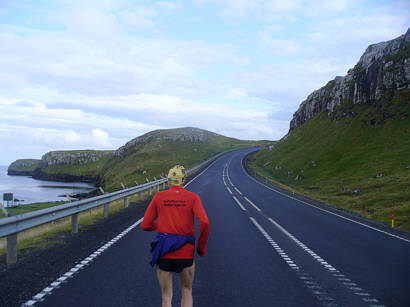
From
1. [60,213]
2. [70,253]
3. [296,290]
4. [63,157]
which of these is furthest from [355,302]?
[63,157]

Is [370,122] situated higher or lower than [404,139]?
higher

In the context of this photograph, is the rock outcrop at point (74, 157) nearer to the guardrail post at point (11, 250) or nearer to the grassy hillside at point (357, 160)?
the grassy hillside at point (357, 160)

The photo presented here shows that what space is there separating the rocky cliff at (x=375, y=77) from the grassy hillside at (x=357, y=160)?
1.59 metres

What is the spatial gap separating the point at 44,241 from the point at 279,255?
5992 mm

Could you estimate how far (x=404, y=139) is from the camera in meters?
37.0

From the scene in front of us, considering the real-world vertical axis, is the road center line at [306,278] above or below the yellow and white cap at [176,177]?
below

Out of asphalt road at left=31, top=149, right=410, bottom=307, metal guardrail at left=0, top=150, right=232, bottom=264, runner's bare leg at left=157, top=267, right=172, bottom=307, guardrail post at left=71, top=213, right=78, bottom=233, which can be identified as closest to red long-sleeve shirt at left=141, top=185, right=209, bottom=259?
runner's bare leg at left=157, top=267, right=172, bottom=307

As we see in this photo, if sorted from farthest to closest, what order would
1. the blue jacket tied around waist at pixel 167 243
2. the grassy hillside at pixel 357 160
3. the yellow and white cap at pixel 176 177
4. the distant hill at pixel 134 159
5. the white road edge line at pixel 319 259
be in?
the distant hill at pixel 134 159 → the grassy hillside at pixel 357 160 → the white road edge line at pixel 319 259 → the yellow and white cap at pixel 176 177 → the blue jacket tied around waist at pixel 167 243

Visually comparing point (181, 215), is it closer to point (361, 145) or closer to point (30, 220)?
point (30, 220)

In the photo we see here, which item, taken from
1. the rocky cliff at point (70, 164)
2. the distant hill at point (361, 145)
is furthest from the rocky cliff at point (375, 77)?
the rocky cliff at point (70, 164)

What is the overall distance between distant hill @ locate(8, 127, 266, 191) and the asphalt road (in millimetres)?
49193

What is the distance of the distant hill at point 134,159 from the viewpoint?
238 ft

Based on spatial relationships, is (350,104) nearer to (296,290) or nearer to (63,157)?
(296,290)

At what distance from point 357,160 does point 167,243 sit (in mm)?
37232
